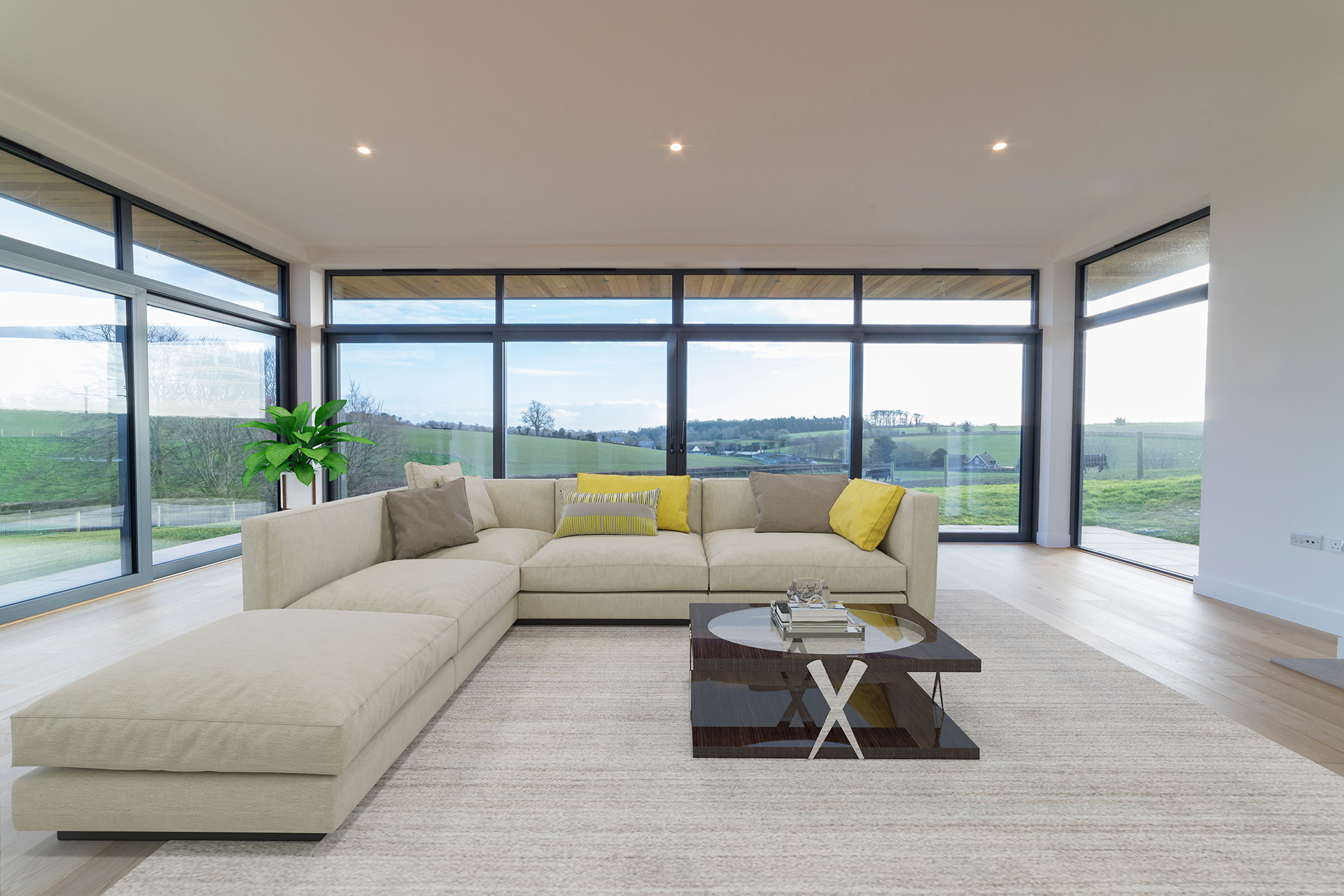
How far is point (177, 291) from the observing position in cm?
429

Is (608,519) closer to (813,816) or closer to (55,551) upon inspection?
(813,816)

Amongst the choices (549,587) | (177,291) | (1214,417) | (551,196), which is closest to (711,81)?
(551,196)

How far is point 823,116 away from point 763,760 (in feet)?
10.5

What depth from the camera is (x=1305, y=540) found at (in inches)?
127

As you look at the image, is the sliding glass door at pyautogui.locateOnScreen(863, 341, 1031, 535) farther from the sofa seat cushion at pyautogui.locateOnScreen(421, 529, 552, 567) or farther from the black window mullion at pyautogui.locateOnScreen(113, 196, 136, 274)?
the black window mullion at pyautogui.locateOnScreen(113, 196, 136, 274)

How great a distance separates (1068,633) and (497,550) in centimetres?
307

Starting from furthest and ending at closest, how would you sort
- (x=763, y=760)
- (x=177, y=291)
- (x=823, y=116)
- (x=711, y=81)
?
(x=177, y=291), (x=823, y=116), (x=711, y=81), (x=763, y=760)

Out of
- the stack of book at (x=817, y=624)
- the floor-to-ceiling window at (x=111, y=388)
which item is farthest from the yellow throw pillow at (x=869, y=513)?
the floor-to-ceiling window at (x=111, y=388)

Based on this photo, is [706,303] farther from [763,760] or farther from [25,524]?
[25,524]

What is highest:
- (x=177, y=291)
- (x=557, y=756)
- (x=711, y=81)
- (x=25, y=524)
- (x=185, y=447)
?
(x=711, y=81)

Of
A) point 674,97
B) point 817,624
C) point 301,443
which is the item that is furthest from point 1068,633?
point 301,443

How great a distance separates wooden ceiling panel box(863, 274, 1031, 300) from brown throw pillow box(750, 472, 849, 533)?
2723mm

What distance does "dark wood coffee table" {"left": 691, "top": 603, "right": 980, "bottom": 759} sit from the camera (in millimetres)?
1794

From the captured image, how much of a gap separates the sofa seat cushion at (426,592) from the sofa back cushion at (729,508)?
158 cm
